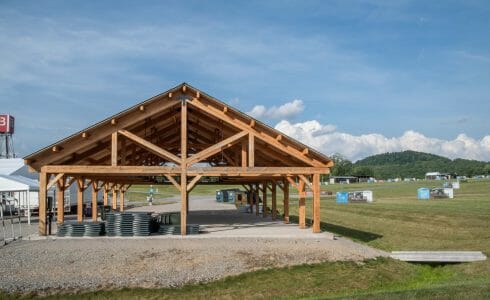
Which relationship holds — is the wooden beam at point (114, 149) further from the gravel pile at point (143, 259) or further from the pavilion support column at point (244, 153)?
the pavilion support column at point (244, 153)

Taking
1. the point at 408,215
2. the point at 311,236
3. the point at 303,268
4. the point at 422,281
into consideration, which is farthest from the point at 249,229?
the point at 408,215

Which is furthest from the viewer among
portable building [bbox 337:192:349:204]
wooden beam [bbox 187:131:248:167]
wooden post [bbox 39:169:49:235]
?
portable building [bbox 337:192:349:204]

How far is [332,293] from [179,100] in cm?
1016

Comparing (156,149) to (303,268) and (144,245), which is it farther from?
(303,268)

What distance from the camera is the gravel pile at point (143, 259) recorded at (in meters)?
13.0

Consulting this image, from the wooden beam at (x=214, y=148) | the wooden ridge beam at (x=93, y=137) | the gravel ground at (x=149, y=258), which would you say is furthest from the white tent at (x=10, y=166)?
the wooden beam at (x=214, y=148)

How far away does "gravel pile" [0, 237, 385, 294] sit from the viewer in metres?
13.0

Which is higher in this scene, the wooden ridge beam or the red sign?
the red sign

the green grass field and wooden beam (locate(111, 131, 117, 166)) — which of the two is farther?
wooden beam (locate(111, 131, 117, 166))

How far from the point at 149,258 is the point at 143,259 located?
0.63 feet

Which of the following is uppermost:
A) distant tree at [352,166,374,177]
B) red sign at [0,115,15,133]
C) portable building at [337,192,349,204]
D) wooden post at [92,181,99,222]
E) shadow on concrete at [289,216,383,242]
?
red sign at [0,115,15,133]

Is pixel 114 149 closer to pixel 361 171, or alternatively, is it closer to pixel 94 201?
pixel 94 201

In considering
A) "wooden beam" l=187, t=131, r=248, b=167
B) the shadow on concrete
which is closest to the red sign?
the shadow on concrete

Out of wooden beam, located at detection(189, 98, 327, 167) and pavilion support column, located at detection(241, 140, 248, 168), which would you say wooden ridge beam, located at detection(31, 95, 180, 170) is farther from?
A: pavilion support column, located at detection(241, 140, 248, 168)
